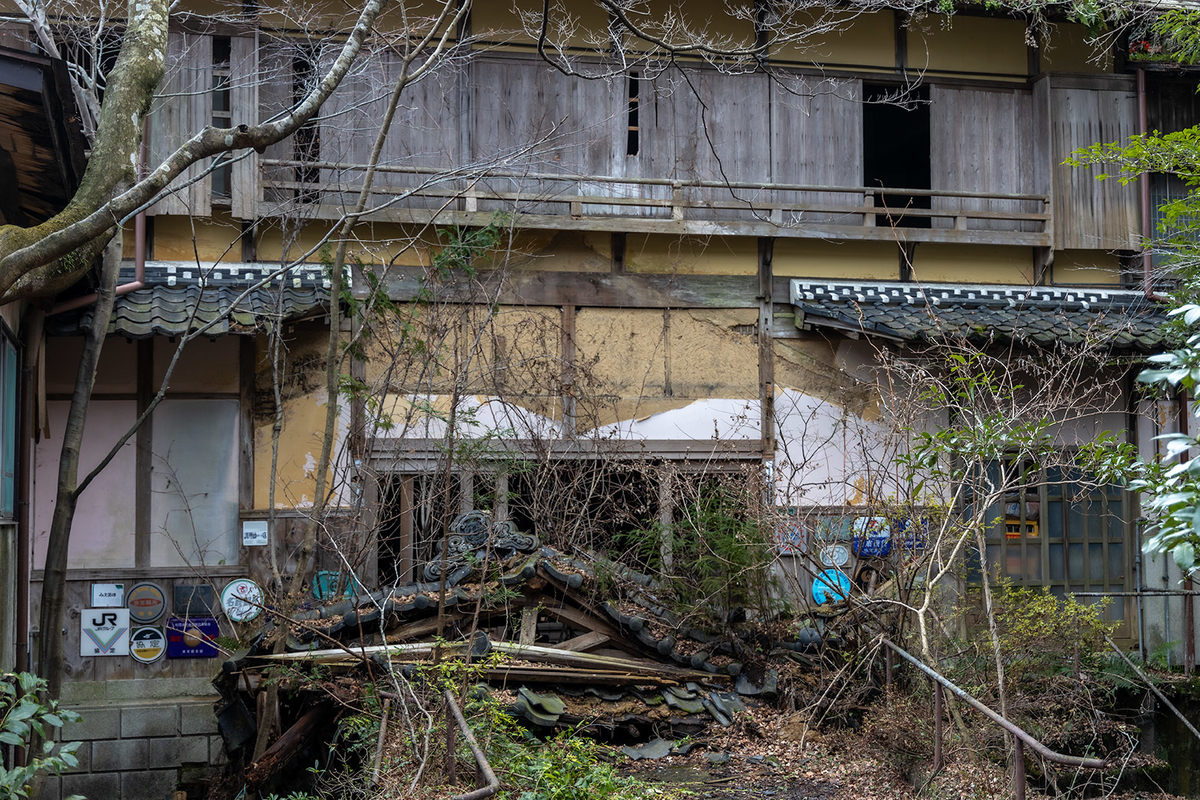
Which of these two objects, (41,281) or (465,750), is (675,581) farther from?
(41,281)

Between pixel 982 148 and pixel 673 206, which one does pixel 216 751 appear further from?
pixel 982 148

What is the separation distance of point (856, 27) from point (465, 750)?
9203 mm

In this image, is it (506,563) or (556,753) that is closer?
(556,753)

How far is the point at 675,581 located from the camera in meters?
9.20

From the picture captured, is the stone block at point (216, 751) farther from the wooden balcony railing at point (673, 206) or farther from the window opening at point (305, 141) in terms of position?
the window opening at point (305, 141)

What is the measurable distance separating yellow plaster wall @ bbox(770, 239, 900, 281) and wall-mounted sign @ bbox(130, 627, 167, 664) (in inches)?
293

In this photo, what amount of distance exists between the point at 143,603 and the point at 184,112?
4820 mm

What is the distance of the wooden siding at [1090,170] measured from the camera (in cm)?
1127

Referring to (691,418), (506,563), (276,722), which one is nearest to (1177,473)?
(506,563)

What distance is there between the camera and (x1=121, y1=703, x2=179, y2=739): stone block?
9.17 metres

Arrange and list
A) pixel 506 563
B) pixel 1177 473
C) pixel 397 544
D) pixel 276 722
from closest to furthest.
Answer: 1. pixel 1177 473
2. pixel 276 722
3. pixel 506 563
4. pixel 397 544

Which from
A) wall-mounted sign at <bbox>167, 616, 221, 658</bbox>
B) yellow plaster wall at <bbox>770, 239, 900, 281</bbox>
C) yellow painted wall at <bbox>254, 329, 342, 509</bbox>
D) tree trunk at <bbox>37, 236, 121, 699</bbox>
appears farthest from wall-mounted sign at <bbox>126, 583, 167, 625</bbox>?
yellow plaster wall at <bbox>770, 239, 900, 281</bbox>

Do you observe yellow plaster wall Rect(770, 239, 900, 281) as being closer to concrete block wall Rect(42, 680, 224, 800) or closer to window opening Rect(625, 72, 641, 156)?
window opening Rect(625, 72, 641, 156)

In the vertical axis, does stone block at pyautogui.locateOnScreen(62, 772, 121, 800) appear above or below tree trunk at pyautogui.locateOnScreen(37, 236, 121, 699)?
below
